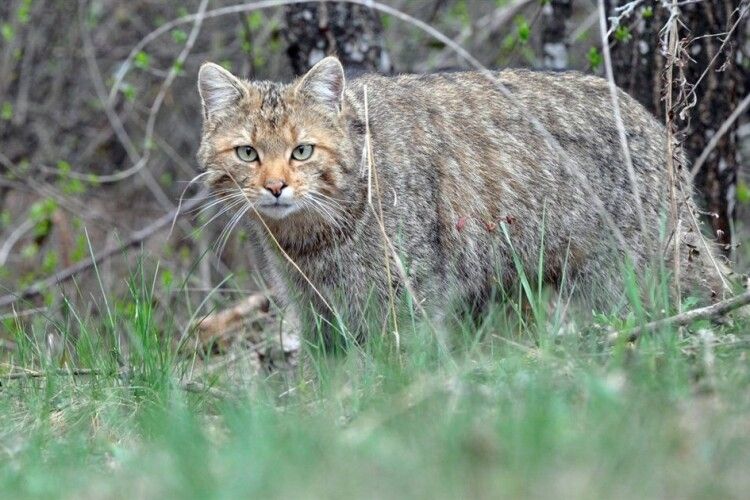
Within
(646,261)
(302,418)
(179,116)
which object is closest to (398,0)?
(179,116)

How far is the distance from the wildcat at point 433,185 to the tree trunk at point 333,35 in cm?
87

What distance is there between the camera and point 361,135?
5566mm

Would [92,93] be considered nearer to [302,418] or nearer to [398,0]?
[398,0]

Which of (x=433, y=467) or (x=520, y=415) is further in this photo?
(x=520, y=415)

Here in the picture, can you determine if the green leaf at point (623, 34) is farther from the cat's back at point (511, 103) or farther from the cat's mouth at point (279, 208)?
the cat's mouth at point (279, 208)

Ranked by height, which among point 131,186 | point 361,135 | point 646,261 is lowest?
point 131,186

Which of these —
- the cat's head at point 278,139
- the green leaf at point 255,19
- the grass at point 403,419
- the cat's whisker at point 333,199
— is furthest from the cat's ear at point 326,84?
the green leaf at point 255,19

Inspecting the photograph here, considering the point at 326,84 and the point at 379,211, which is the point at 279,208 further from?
the point at 326,84

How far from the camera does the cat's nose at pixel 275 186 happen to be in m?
5.20

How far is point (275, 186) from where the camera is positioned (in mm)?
5195

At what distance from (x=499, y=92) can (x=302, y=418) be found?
2.88 meters

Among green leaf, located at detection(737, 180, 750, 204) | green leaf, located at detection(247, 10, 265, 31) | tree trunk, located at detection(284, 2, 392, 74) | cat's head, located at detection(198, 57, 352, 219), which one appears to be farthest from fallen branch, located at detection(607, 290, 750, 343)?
green leaf, located at detection(247, 10, 265, 31)

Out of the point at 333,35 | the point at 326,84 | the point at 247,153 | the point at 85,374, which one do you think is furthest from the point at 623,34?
the point at 85,374

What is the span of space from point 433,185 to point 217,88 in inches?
45.7
